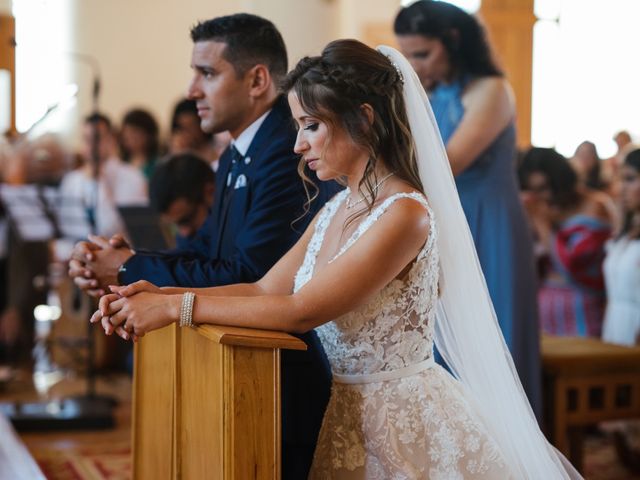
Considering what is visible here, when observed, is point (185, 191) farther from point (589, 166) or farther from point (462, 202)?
point (589, 166)

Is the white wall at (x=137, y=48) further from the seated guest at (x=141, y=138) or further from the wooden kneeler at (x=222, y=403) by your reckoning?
the wooden kneeler at (x=222, y=403)

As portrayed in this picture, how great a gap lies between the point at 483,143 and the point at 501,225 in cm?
34

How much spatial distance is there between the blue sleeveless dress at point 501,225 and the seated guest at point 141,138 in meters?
4.45

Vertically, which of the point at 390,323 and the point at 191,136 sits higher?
the point at 191,136

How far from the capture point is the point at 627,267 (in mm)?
5234

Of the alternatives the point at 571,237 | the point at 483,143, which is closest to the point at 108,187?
the point at 571,237

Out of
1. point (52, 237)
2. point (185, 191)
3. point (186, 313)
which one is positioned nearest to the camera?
point (186, 313)

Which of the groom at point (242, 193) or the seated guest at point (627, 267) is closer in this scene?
the groom at point (242, 193)

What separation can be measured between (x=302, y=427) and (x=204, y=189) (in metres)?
2.10

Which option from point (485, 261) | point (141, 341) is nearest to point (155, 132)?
point (485, 261)

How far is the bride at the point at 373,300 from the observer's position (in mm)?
2357

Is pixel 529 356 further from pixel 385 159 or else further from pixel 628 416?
pixel 385 159

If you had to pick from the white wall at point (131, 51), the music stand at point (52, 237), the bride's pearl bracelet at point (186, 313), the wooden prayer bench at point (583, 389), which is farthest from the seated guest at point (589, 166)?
the bride's pearl bracelet at point (186, 313)

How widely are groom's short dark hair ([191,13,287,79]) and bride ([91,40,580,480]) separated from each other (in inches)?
27.3
